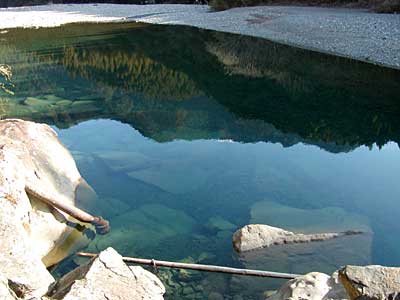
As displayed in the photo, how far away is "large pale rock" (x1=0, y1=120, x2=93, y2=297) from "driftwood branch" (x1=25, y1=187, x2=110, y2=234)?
0.19 feet

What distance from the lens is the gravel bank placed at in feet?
56.6

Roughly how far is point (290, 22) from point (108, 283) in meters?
20.6

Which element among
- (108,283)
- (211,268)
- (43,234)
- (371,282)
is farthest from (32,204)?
(371,282)

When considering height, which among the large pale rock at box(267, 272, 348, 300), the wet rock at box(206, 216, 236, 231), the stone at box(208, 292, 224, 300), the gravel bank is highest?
the gravel bank

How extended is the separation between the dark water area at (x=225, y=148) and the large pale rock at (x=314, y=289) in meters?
0.80

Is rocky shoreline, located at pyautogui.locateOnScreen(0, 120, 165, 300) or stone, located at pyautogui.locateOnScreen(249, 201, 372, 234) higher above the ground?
rocky shoreline, located at pyautogui.locateOnScreen(0, 120, 165, 300)

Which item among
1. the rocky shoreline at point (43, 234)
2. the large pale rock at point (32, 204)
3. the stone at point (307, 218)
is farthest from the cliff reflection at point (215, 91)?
the rocky shoreline at point (43, 234)

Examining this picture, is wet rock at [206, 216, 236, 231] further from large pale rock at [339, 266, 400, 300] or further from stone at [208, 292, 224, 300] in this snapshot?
large pale rock at [339, 266, 400, 300]

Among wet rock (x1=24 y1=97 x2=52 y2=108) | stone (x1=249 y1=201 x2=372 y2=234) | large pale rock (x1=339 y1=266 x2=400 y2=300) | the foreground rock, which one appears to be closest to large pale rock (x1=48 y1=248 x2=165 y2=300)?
the foreground rock

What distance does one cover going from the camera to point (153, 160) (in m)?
9.75

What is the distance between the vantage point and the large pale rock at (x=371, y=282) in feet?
11.6

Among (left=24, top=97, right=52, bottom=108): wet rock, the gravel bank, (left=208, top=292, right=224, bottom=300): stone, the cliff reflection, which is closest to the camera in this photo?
(left=208, top=292, right=224, bottom=300): stone

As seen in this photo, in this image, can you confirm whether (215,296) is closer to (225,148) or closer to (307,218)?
(307,218)

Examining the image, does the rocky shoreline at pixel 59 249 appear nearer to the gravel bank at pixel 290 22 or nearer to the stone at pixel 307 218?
the stone at pixel 307 218
